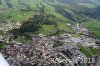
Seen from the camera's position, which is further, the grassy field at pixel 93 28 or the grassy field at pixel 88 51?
the grassy field at pixel 93 28

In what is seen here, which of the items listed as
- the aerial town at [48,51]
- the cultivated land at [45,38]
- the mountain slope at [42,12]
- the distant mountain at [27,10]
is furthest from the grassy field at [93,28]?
the distant mountain at [27,10]

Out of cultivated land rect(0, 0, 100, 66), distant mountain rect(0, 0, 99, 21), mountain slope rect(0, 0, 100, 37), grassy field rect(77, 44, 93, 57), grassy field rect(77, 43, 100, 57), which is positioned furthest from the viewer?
distant mountain rect(0, 0, 99, 21)

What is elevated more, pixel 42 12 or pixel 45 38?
pixel 45 38

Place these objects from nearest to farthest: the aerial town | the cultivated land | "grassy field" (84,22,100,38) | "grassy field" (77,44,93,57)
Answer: the aerial town → the cultivated land → "grassy field" (77,44,93,57) → "grassy field" (84,22,100,38)

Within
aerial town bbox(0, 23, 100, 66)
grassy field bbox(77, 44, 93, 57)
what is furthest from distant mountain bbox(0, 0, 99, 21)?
grassy field bbox(77, 44, 93, 57)

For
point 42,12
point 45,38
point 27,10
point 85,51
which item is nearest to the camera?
point 85,51

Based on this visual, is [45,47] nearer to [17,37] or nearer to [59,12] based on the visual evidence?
[17,37]

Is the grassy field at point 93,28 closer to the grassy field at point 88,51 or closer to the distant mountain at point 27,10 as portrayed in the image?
the distant mountain at point 27,10

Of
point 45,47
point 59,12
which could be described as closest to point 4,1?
point 59,12

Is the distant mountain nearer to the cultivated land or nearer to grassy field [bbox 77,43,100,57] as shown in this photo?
the cultivated land

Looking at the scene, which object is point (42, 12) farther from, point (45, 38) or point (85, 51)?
point (85, 51)

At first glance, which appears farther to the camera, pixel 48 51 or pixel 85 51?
pixel 85 51

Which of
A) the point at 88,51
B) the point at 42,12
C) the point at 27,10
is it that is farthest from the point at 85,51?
the point at 27,10
